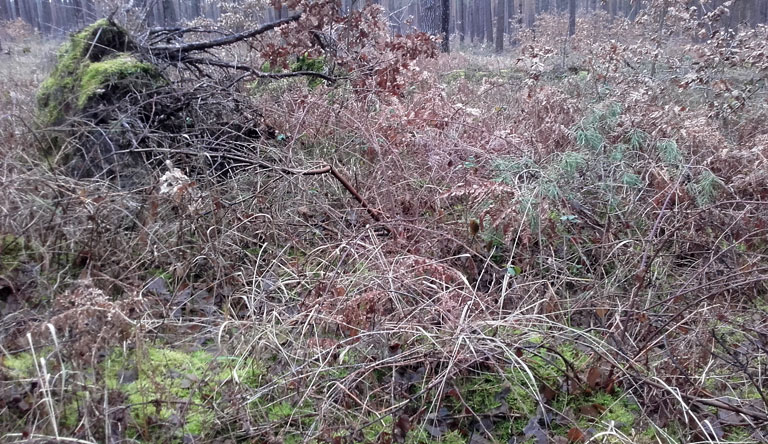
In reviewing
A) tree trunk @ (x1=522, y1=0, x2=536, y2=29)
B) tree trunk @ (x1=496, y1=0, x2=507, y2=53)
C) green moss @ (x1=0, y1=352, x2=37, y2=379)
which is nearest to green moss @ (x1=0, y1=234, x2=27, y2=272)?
green moss @ (x1=0, y1=352, x2=37, y2=379)

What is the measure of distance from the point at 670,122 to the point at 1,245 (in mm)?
4834

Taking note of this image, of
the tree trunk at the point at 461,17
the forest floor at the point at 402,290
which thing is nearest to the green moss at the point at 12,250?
the forest floor at the point at 402,290

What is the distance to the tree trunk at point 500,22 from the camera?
25.7 m

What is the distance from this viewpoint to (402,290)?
280 cm

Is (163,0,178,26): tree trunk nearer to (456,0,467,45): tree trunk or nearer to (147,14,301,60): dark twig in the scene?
(147,14,301,60): dark twig

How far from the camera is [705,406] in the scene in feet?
7.47

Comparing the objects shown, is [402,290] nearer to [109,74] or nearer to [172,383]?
[172,383]

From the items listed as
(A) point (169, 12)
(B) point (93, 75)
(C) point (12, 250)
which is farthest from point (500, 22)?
(C) point (12, 250)

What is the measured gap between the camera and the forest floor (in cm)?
216

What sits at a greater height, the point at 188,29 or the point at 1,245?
the point at 188,29

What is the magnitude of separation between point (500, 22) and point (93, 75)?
2515 cm

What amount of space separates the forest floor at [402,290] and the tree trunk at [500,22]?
20.2m

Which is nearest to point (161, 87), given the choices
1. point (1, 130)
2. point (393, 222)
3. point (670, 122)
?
point (1, 130)

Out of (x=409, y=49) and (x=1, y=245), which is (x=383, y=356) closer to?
(x=1, y=245)
